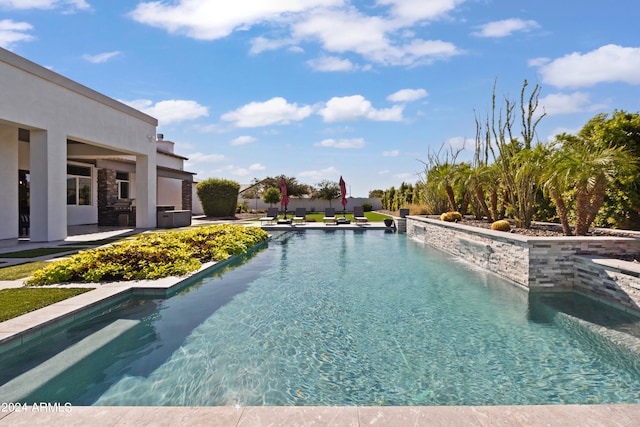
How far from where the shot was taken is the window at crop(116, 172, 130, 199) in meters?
20.6

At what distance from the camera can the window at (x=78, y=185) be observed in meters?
17.2

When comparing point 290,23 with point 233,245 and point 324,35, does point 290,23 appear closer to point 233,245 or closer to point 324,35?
point 324,35

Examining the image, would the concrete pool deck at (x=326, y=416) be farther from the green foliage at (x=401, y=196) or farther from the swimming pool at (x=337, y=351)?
the green foliage at (x=401, y=196)

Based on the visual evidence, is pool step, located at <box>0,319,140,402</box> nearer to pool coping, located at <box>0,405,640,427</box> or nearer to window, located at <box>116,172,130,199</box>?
pool coping, located at <box>0,405,640,427</box>

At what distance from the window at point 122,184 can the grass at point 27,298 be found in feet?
55.3

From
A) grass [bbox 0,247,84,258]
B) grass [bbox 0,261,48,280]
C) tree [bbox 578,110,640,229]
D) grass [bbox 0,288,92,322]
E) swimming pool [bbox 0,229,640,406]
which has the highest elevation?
tree [bbox 578,110,640,229]

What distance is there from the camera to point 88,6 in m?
9.16

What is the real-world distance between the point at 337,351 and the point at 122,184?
21.1 metres

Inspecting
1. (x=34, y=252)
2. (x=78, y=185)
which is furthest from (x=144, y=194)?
(x=34, y=252)

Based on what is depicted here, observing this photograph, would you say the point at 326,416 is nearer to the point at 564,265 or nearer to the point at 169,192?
the point at 564,265

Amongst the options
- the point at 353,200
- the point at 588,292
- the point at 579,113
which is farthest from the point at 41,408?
the point at 353,200

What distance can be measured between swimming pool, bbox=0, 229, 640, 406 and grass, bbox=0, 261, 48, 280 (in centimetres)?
261

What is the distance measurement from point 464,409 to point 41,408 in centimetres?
288

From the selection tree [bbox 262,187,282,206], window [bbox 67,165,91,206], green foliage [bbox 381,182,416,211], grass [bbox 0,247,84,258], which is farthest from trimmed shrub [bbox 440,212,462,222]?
tree [bbox 262,187,282,206]
